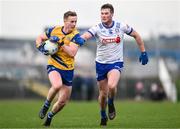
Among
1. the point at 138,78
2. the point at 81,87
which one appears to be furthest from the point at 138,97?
the point at 81,87

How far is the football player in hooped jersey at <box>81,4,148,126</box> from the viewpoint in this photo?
16.7m

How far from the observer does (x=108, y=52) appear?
1688 cm

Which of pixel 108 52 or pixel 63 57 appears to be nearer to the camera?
pixel 63 57

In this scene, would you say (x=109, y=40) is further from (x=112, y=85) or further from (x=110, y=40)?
(x=112, y=85)

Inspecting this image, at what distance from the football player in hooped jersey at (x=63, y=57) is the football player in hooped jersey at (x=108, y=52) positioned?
488 millimetres

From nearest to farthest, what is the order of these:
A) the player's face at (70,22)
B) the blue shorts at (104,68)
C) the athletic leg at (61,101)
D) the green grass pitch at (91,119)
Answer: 1. the player's face at (70,22)
2. the athletic leg at (61,101)
3. the green grass pitch at (91,119)
4. the blue shorts at (104,68)

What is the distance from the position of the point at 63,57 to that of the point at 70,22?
2.54 feet

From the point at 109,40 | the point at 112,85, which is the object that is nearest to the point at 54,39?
the point at 109,40

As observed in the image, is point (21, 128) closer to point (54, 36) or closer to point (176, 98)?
point (54, 36)

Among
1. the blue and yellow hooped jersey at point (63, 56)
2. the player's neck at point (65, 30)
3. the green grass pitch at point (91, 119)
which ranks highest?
the player's neck at point (65, 30)

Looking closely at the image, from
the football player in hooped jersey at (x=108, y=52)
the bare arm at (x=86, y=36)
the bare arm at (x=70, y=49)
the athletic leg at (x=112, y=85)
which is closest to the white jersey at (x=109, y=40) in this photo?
the football player in hooped jersey at (x=108, y=52)

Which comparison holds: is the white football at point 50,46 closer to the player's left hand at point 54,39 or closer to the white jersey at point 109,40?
the player's left hand at point 54,39

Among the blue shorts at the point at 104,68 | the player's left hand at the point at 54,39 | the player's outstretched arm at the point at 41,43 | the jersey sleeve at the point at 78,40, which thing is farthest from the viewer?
the blue shorts at the point at 104,68

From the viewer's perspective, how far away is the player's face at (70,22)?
1599 centimetres
